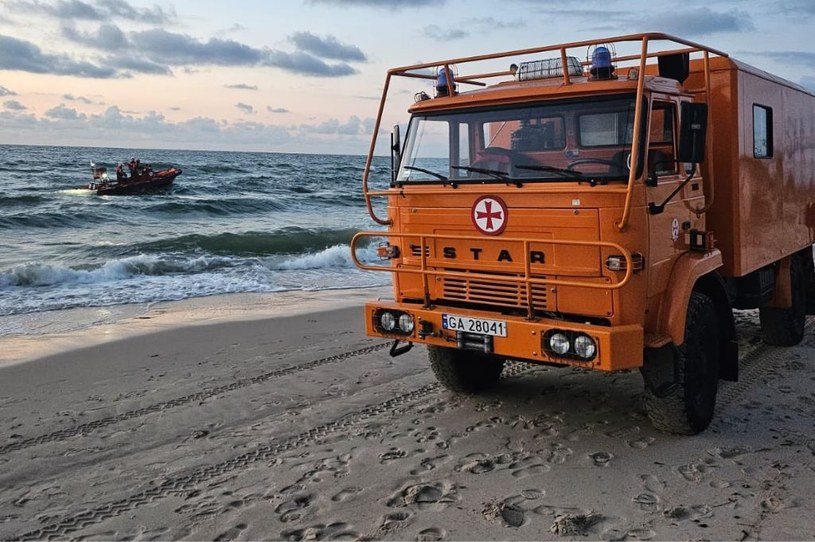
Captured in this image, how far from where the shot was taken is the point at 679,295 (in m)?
5.05

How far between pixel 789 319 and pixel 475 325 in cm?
463

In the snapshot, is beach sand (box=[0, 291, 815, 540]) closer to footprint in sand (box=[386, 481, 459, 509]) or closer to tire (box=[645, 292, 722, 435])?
footprint in sand (box=[386, 481, 459, 509])

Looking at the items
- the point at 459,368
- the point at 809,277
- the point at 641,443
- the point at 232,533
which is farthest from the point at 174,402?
the point at 809,277

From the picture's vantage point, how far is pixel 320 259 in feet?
55.7

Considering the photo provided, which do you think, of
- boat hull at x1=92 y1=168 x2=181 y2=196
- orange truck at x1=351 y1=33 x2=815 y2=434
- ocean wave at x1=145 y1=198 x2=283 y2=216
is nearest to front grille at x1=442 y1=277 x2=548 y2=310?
orange truck at x1=351 y1=33 x2=815 y2=434

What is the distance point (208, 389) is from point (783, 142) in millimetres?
5973

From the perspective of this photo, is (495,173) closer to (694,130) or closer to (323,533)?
(694,130)

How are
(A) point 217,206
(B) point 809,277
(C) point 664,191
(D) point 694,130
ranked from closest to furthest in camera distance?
(D) point 694,130 < (C) point 664,191 < (B) point 809,277 < (A) point 217,206

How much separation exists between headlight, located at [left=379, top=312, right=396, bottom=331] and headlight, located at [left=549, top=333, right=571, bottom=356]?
1283mm

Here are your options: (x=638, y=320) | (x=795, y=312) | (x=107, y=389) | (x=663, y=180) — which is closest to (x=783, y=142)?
(x=795, y=312)

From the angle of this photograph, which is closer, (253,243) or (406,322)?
(406,322)

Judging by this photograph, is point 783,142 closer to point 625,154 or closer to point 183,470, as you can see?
point 625,154

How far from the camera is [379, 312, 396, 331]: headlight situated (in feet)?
18.3

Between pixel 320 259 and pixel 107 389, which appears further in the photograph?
pixel 320 259
